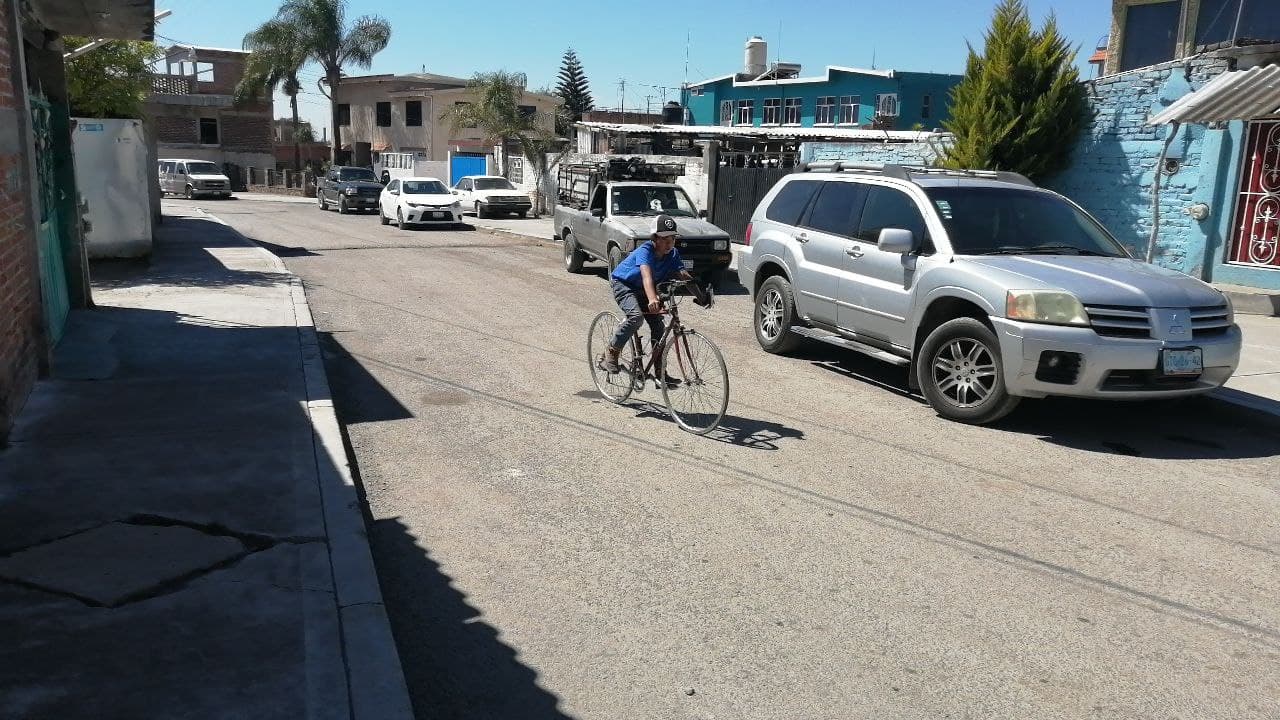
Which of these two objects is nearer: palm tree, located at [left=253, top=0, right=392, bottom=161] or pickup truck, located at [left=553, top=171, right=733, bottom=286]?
pickup truck, located at [left=553, top=171, right=733, bottom=286]

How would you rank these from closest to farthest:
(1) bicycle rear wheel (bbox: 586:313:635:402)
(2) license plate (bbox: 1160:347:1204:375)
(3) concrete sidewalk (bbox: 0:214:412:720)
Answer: (3) concrete sidewalk (bbox: 0:214:412:720), (2) license plate (bbox: 1160:347:1204:375), (1) bicycle rear wheel (bbox: 586:313:635:402)

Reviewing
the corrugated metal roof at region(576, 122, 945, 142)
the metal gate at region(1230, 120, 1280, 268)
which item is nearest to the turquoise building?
the corrugated metal roof at region(576, 122, 945, 142)

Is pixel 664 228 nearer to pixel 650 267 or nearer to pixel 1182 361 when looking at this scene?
pixel 650 267

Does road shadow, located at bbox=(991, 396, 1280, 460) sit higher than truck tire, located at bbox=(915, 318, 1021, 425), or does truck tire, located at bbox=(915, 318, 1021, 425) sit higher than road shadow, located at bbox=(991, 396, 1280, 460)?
truck tire, located at bbox=(915, 318, 1021, 425)

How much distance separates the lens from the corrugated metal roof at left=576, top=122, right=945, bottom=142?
20855mm

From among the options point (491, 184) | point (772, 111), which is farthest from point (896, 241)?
point (772, 111)

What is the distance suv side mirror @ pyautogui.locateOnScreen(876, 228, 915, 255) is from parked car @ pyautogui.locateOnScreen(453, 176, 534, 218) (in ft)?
84.4

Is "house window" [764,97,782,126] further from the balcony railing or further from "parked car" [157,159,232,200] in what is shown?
the balcony railing

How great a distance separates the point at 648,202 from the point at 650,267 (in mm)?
9242

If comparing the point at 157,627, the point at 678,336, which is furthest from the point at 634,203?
the point at 157,627

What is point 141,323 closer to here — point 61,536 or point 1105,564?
point 61,536

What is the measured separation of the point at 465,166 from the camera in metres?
46.4

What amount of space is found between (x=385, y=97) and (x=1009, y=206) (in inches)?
2081

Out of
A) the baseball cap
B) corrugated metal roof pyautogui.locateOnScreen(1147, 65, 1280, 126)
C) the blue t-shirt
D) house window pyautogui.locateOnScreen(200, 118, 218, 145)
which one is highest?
house window pyautogui.locateOnScreen(200, 118, 218, 145)
